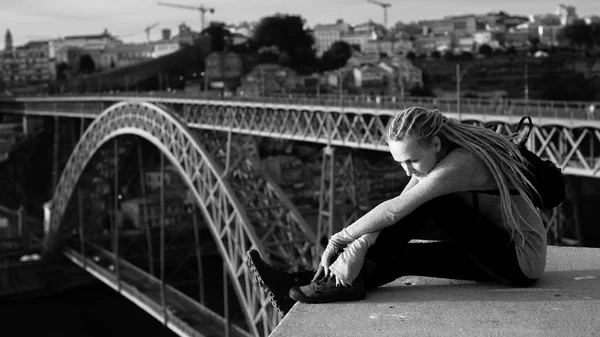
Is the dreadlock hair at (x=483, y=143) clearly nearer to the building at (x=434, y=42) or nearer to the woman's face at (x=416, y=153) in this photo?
the woman's face at (x=416, y=153)

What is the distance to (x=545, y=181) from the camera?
3480mm

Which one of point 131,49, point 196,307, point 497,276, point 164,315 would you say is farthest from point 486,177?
point 131,49

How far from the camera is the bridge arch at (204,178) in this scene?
1578 centimetres

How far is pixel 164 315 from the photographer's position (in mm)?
19391

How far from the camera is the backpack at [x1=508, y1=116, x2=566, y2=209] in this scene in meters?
3.46

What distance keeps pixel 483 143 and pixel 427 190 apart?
257 mm

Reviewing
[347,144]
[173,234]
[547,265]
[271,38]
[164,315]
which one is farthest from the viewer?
[271,38]

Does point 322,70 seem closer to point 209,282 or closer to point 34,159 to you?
point 34,159

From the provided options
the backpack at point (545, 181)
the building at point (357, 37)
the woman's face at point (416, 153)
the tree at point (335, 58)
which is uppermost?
the building at point (357, 37)

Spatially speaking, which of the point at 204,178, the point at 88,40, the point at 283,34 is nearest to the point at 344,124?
the point at 204,178

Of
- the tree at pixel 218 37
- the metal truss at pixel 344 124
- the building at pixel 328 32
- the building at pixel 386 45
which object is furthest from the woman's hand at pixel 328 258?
the building at pixel 328 32

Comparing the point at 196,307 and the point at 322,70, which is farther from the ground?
the point at 322,70

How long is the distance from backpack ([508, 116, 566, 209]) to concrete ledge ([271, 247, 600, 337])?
0.24 m

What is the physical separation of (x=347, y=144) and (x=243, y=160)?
185 cm
